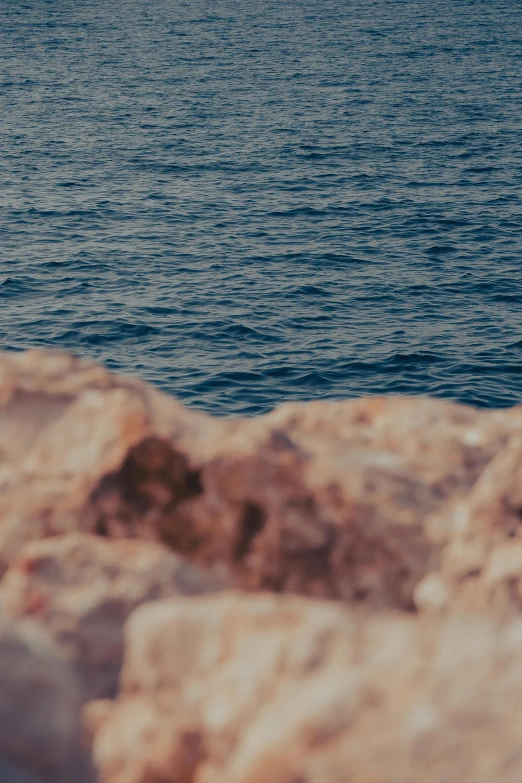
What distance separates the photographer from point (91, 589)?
5.45m

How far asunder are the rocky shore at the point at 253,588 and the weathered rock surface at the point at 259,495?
0.01 metres

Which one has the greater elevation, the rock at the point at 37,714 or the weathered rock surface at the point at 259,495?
the weathered rock surface at the point at 259,495

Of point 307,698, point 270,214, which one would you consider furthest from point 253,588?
point 270,214

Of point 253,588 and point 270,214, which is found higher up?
point 253,588

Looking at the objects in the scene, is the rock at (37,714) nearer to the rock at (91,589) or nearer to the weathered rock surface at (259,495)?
the rock at (91,589)

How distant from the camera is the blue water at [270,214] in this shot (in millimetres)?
31250

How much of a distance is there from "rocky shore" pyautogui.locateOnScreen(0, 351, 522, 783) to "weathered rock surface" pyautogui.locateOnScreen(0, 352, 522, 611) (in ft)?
0.04

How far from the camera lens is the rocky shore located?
433 centimetres

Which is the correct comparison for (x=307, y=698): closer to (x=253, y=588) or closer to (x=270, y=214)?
(x=253, y=588)

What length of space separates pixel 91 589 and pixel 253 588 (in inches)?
34.6

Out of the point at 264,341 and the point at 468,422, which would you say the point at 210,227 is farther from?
the point at 468,422

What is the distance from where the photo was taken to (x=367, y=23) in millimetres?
106188

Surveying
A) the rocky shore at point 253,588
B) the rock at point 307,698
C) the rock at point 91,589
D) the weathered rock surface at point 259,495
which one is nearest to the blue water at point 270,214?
the rocky shore at point 253,588

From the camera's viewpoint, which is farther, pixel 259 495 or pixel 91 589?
pixel 259 495
